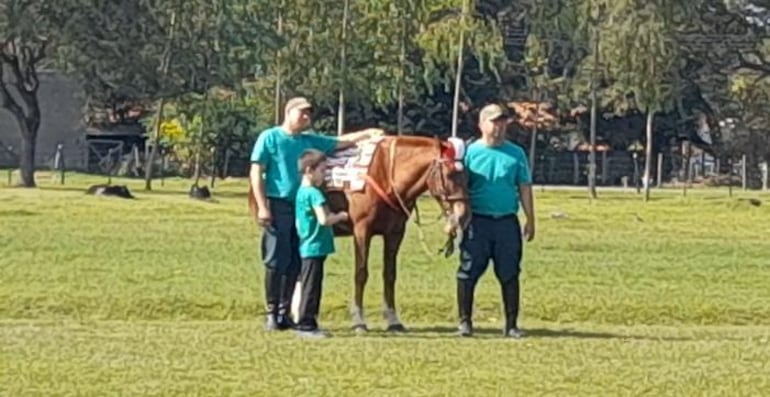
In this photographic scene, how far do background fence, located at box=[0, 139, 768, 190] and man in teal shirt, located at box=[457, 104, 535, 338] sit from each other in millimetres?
66038

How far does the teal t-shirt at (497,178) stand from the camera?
17094 mm

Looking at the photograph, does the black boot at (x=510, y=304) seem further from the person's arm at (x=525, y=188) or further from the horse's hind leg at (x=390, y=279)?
the horse's hind leg at (x=390, y=279)

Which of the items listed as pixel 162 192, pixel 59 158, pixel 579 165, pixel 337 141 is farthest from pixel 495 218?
pixel 579 165

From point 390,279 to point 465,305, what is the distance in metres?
1.10

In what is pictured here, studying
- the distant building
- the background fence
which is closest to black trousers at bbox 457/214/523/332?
the background fence

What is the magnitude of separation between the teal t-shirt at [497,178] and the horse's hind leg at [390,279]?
118cm

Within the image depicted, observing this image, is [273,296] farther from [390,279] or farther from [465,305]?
[465,305]

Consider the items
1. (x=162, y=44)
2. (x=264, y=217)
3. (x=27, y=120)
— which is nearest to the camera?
(x=264, y=217)

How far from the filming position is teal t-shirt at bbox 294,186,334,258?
1691cm

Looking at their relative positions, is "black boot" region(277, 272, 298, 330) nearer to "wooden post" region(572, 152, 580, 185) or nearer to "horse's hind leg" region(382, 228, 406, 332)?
"horse's hind leg" region(382, 228, 406, 332)

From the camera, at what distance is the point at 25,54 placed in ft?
205

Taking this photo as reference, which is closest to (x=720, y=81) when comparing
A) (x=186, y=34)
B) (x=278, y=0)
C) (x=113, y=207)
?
(x=278, y=0)

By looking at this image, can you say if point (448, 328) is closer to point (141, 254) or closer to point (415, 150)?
point (415, 150)

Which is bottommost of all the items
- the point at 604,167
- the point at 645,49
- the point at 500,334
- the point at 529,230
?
the point at 604,167
